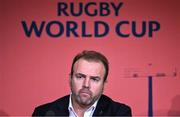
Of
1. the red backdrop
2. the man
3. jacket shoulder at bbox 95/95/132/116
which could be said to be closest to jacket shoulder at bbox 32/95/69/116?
the man

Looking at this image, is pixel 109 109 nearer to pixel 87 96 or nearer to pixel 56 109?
pixel 87 96

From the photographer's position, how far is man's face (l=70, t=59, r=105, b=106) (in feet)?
6.06

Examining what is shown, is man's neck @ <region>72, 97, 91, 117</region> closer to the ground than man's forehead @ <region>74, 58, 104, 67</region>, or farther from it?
closer to the ground

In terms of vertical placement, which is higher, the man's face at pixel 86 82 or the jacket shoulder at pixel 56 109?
the man's face at pixel 86 82

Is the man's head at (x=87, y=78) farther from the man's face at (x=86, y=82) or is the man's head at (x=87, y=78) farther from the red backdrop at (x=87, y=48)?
the red backdrop at (x=87, y=48)

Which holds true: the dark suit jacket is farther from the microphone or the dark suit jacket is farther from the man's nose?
the man's nose

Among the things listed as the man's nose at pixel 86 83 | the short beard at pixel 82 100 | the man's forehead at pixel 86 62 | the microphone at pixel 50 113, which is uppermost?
the man's forehead at pixel 86 62

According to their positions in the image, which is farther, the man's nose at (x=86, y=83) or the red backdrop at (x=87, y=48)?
the red backdrop at (x=87, y=48)

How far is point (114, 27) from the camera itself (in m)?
3.21

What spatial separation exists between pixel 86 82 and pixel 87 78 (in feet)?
0.08

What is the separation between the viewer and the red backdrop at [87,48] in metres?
3.22

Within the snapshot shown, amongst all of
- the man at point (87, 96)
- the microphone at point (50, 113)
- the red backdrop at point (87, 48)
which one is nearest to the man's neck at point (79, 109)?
the man at point (87, 96)

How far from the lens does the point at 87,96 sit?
6.07ft

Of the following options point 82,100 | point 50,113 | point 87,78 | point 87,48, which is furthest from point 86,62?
point 87,48
